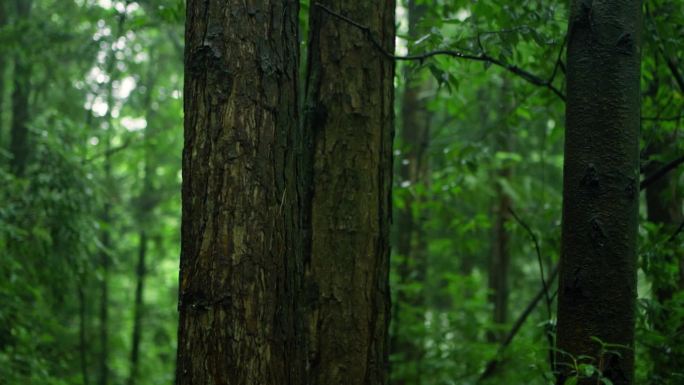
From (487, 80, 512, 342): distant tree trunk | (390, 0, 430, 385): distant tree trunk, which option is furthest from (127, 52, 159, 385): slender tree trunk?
(487, 80, 512, 342): distant tree trunk

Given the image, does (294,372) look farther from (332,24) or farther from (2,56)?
(2,56)

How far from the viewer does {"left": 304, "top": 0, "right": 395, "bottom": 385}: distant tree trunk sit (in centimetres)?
384

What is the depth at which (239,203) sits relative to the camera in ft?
9.33

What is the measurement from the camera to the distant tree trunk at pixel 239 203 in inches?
109

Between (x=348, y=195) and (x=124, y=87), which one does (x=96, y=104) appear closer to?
(x=124, y=87)

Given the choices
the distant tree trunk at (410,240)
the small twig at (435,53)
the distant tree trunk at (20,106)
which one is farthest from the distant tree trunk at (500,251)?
the distant tree trunk at (20,106)

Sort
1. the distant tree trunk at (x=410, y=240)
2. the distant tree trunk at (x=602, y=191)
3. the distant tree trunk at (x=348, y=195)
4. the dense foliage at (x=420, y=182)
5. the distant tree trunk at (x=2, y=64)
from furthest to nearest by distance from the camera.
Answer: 1. the distant tree trunk at (x=2, y=64)
2. the distant tree trunk at (x=410, y=240)
3. the dense foliage at (x=420, y=182)
4. the distant tree trunk at (x=348, y=195)
5. the distant tree trunk at (x=602, y=191)

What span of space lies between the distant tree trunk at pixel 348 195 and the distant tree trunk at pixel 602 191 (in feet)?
3.37

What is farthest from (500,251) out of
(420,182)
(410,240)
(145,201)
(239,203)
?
(239,203)

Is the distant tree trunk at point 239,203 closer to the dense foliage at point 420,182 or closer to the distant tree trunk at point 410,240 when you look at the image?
the dense foliage at point 420,182

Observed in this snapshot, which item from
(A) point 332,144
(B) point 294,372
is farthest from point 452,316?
(B) point 294,372

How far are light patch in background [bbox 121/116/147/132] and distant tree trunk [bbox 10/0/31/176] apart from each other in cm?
362

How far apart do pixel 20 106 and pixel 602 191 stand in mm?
11275

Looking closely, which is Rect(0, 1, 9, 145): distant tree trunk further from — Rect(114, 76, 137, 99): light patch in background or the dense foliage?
Rect(114, 76, 137, 99): light patch in background
